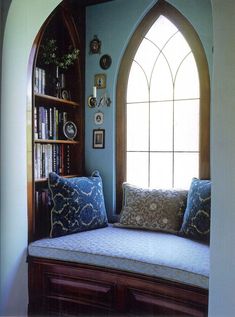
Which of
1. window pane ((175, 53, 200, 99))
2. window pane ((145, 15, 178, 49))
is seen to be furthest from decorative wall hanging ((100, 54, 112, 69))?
window pane ((175, 53, 200, 99))

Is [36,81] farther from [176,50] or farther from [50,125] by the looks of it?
[176,50]

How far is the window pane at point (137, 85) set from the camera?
303 centimetres

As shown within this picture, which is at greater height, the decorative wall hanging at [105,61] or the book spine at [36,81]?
the decorative wall hanging at [105,61]

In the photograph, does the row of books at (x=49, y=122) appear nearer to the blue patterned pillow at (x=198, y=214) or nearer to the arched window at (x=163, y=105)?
the arched window at (x=163, y=105)

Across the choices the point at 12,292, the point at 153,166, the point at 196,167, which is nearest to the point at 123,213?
the point at 153,166

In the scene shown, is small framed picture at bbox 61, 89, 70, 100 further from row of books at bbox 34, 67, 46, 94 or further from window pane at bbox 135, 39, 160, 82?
window pane at bbox 135, 39, 160, 82

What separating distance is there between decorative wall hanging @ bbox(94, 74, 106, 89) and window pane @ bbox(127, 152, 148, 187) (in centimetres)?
68

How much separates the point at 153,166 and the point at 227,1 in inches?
69.4

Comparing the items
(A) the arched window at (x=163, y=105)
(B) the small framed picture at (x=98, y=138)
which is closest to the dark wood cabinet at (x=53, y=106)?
(B) the small framed picture at (x=98, y=138)

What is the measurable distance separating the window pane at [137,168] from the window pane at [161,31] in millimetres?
994

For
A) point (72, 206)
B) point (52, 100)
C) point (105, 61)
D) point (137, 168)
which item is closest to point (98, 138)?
point (137, 168)

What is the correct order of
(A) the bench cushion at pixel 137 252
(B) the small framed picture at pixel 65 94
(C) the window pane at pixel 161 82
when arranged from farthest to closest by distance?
(B) the small framed picture at pixel 65 94 < (C) the window pane at pixel 161 82 < (A) the bench cushion at pixel 137 252

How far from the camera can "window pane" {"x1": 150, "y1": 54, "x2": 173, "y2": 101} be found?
2930 mm

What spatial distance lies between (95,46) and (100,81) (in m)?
0.33
